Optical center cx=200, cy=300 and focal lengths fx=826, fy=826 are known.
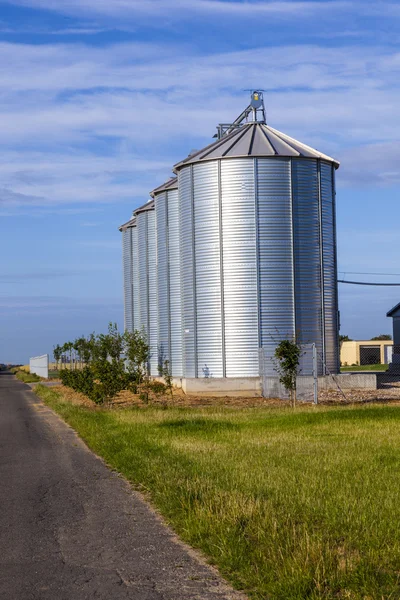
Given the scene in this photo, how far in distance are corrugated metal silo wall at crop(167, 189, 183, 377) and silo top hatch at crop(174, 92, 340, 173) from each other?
4056 millimetres

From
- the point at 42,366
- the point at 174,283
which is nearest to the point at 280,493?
the point at 174,283

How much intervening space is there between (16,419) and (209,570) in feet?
69.2

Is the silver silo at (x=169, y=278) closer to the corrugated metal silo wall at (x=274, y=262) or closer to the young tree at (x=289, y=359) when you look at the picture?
the corrugated metal silo wall at (x=274, y=262)

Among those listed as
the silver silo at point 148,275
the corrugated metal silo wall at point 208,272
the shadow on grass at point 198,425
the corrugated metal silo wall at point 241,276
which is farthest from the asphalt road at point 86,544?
the silver silo at point 148,275

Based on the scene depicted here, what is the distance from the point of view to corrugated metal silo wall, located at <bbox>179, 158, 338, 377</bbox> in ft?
119

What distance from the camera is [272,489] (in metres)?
11.1

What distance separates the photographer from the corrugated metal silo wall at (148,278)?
1930 inches

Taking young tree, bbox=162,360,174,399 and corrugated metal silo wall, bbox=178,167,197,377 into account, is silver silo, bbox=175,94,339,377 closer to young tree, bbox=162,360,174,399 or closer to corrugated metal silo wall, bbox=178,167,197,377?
corrugated metal silo wall, bbox=178,167,197,377

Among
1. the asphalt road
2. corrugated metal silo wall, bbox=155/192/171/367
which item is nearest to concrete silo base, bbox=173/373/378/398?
corrugated metal silo wall, bbox=155/192/171/367

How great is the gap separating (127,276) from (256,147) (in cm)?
2116

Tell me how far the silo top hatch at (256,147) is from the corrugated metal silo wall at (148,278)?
9805mm

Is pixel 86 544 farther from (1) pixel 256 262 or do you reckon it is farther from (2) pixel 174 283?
(2) pixel 174 283

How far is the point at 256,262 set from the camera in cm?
3631

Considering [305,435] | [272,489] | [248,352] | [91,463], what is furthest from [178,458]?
[248,352]
